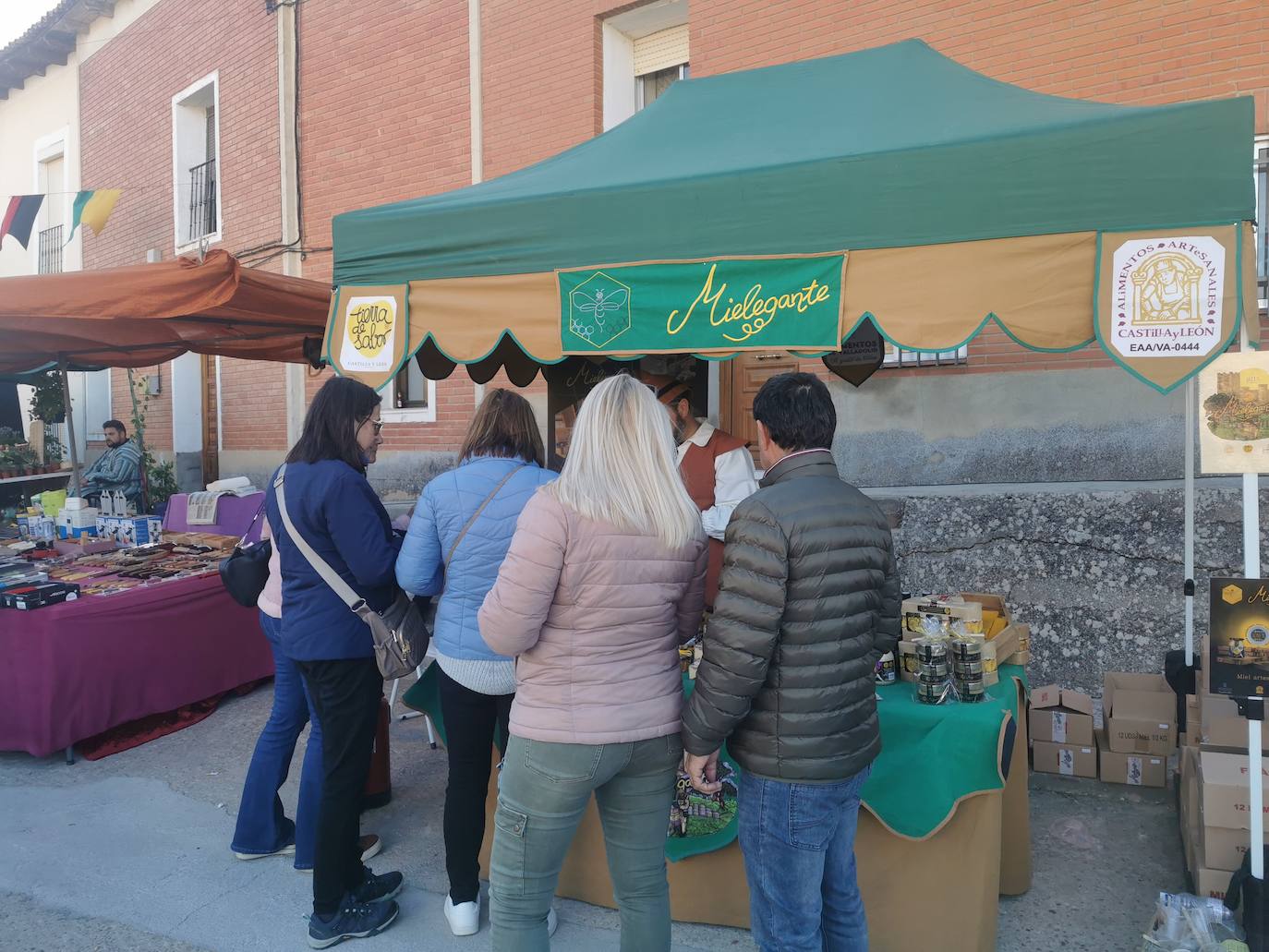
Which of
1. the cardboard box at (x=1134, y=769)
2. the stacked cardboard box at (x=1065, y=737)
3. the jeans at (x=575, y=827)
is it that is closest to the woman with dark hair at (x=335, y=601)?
the jeans at (x=575, y=827)

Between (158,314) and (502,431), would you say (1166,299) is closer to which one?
(502,431)

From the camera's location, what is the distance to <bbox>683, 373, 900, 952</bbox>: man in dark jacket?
2.06 metres

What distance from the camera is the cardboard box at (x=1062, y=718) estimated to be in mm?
4188

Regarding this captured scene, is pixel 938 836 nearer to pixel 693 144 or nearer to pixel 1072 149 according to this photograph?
pixel 1072 149

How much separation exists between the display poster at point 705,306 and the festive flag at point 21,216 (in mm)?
8834

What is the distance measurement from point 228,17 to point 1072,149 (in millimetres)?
12666

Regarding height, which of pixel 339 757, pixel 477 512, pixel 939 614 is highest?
pixel 477 512

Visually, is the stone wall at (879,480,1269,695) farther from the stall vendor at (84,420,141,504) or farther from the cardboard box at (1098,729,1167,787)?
the stall vendor at (84,420,141,504)

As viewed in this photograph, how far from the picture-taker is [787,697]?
6.93ft

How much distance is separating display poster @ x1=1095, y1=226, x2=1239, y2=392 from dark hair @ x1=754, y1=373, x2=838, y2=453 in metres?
0.95

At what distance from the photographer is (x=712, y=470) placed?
4.45 m

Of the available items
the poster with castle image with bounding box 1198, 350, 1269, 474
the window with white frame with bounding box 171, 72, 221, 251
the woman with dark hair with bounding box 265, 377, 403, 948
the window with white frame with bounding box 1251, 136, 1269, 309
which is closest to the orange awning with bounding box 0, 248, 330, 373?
the woman with dark hair with bounding box 265, 377, 403, 948

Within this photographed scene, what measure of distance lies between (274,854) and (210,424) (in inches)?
446

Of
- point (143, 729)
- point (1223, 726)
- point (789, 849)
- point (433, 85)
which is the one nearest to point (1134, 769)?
point (1223, 726)
